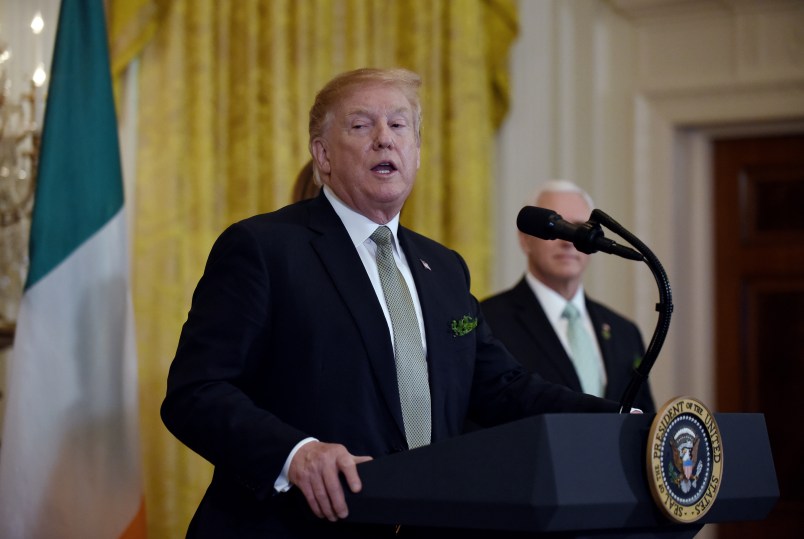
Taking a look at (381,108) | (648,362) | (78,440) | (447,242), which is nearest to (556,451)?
(648,362)

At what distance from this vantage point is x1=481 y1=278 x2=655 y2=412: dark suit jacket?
3930 millimetres

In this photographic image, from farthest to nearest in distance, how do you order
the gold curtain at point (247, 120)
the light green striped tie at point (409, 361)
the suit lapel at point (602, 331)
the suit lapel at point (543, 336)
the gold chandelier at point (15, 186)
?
the gold curtain at point (247, 120), the gold chandelier at point (15, 186), the suit lapel at point (602, 331), the suit lapel at point (543, 336), the light green striped tie at point (409, 361)

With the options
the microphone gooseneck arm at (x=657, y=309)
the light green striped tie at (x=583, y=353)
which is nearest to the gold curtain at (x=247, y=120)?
the light green striped tie at (x=583, y=353)

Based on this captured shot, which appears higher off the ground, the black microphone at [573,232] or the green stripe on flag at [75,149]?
the green stripe on flag at [75,149]

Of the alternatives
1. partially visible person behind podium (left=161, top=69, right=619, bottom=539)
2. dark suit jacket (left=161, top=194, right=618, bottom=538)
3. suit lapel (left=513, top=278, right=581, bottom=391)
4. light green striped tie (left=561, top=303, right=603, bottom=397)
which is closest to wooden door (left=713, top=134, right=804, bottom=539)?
light green striped tie (left=561, top=303, right=603, bottom=397)

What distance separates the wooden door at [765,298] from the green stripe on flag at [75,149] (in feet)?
10.6

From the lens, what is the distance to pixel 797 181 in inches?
216

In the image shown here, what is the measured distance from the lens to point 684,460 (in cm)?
181

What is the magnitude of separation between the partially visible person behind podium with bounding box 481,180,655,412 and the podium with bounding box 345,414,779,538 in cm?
208

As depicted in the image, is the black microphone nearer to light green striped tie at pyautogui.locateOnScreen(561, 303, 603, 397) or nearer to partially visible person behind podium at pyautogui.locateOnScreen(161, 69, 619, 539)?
partially visible person behind podium at pyautogui.locateOnScreen(161, 69, 619, 539)

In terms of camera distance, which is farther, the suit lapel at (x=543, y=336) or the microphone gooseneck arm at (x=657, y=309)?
the suit lapel at (x=543, y=336)

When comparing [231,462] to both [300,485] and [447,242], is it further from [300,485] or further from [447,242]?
[447,242]

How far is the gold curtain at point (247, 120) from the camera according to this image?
4.95 meters

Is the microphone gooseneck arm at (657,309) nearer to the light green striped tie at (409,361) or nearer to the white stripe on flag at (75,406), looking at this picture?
the light green striped tie at (409,361)
